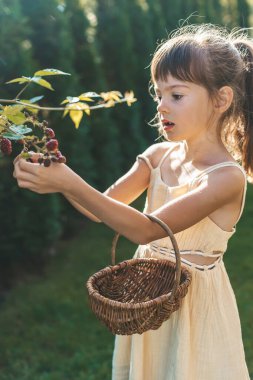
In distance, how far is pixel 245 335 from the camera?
356cm

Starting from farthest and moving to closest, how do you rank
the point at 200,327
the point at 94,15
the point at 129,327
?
the point at 94,15, the point at 200,327, the point at 129,327

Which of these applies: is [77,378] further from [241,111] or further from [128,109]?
[128,109]

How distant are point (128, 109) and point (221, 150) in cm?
423

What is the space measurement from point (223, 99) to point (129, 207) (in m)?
0.53

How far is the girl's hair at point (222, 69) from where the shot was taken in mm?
1943

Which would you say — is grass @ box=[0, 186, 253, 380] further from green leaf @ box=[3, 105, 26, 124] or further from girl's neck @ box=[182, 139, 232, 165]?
green leaf @ box=[3, 105, 26, 124]

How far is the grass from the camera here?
127 inches

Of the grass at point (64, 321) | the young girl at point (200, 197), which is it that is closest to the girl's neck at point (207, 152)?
the young girl at point (200, 197)

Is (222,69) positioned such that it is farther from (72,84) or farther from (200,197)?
(72,84)

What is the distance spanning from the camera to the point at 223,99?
201cm

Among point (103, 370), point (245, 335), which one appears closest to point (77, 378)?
point (103, 370)

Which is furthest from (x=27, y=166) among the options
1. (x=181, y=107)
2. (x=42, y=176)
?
(x=181, y=107)

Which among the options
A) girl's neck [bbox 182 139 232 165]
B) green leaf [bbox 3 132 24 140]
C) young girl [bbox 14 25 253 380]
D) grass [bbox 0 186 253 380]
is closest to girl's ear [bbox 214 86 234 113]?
young girl [bbox 14 25 253 380]

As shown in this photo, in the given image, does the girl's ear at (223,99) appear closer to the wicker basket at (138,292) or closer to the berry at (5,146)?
the wicker basket at (138,292)
